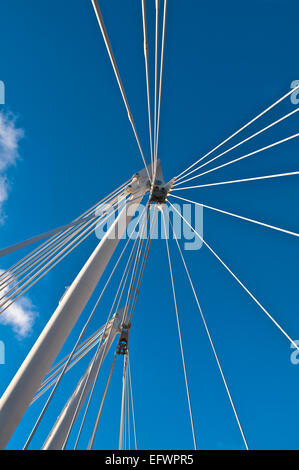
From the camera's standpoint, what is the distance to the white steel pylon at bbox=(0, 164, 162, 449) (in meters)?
2.96

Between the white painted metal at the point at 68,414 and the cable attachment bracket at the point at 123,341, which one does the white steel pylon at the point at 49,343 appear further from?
the cable attachment bracket at the point at 123,341

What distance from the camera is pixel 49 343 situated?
3607 mm

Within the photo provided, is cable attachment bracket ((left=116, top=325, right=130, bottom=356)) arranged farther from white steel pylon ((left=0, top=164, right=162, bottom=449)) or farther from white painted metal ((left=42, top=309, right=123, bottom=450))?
white steel pylon ((left=0, top=164, right=162, bottom=449))

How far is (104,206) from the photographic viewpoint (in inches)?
278

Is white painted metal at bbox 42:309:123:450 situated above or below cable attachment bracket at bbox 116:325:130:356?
below

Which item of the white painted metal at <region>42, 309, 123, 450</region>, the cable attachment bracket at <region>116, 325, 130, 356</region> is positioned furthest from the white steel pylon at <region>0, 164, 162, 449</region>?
the cable attachment bracket at <region>116, 325, 130, 356</region>

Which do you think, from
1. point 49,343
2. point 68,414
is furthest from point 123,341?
point 49,343

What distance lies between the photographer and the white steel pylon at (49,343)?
9.70 feet

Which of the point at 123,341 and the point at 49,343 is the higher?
the point at 123,341

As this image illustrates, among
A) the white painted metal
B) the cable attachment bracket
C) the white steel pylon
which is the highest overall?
the cable attachment bracket

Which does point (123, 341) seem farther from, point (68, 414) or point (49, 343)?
point (49, 343)
